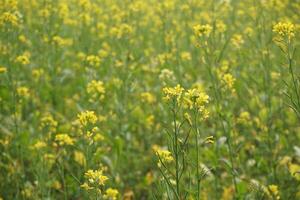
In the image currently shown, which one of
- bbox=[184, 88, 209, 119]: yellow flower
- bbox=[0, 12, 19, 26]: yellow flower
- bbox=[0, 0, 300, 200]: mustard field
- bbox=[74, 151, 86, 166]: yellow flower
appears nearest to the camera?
bbox=[184, 88, 209, 119]: yellow flower

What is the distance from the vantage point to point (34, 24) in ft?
18.7

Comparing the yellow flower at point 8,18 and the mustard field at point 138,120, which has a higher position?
the yellow flower at point 8,18

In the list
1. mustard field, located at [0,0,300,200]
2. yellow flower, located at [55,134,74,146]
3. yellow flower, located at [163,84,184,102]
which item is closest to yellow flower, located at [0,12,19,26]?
mustard field, located at [0,0,300,200]

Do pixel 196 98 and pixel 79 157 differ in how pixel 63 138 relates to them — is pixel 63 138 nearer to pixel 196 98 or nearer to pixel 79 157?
pixel 79 157

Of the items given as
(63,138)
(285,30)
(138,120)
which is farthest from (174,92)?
(138,120)

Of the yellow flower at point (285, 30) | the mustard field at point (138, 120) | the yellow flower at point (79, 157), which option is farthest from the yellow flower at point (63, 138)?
the yellow flower at point (285, 30)

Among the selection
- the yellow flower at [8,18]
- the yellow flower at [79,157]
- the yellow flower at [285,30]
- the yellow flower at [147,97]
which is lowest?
the yellow flower at [79,157]

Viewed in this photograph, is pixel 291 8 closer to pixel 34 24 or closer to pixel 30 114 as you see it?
pixel 34 24

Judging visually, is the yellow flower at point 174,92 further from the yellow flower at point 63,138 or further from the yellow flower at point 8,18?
the yellow flower at point 8,18

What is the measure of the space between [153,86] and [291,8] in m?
2.73

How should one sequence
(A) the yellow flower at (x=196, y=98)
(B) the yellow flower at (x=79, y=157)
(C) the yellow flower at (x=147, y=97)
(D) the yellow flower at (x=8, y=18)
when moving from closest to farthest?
(A) the yellow flower at (x=196, y=98), (B) the yellow flower at (x=79, y=157), (D) the yellow flower at (x=8, y=18), (C) the yellow flower at (x=147, y=97)

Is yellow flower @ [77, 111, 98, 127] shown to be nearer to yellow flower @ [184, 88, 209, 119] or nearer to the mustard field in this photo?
the mustard field

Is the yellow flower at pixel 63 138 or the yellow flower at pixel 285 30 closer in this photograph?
the yellow flower at pixel 285 30

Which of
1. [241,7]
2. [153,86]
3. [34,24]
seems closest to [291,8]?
[241,7]
